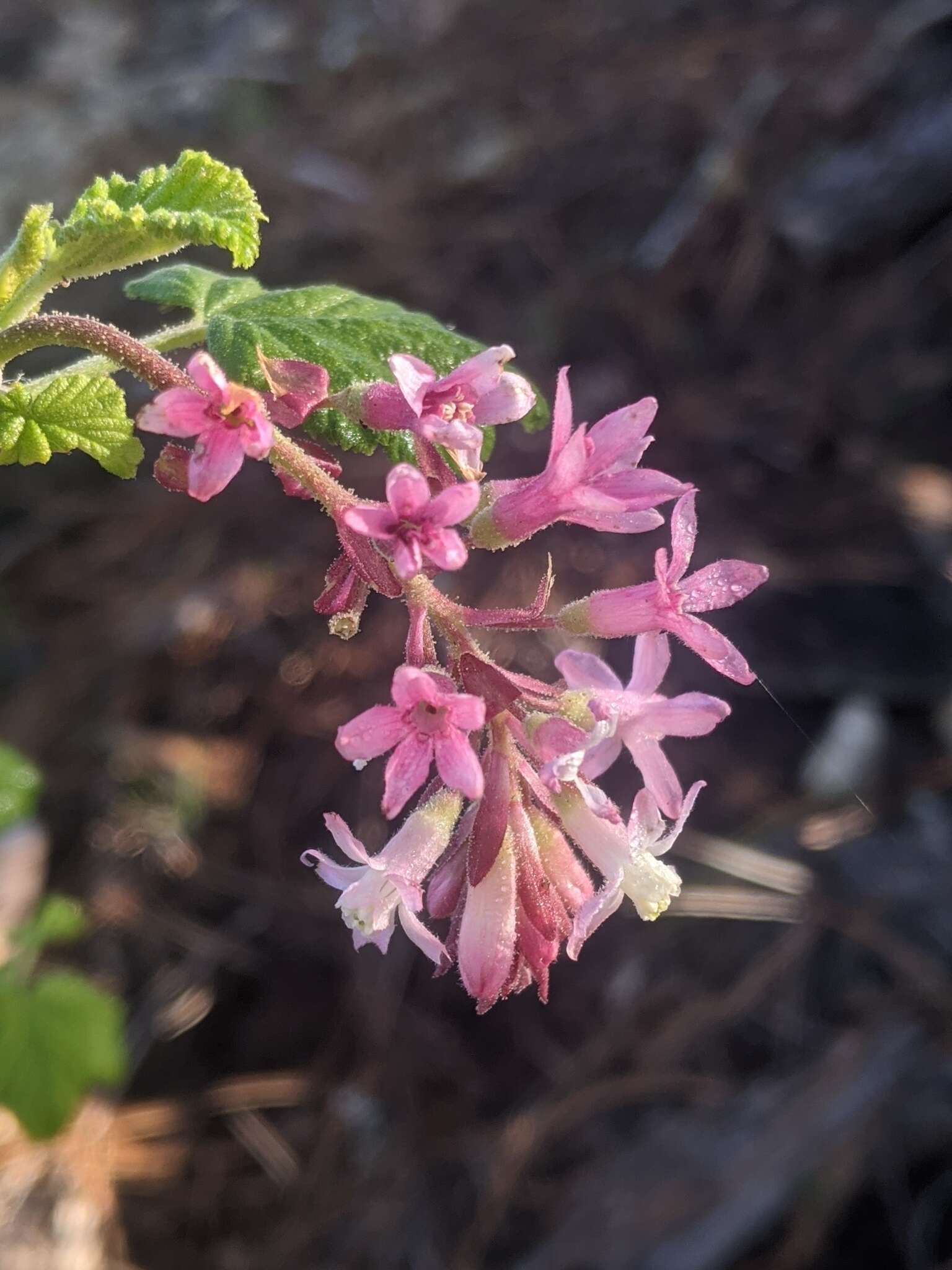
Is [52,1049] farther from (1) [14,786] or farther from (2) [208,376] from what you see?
(2) [208,376]

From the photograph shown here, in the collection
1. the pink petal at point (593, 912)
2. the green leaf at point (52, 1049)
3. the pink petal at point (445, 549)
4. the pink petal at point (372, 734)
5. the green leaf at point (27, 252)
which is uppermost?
the green leaf at point (27, 252)

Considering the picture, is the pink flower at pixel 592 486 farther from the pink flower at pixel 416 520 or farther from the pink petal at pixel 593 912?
the pink petal at pixel 593 912

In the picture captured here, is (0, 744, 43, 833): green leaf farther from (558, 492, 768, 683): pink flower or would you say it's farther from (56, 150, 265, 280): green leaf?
(558, 492, 768, 683): pink flower

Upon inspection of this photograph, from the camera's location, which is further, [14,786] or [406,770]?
[14,786]

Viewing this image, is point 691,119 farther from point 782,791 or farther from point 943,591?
point 782,791

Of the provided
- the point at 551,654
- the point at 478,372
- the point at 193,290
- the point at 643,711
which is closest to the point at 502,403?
the point at 478,372

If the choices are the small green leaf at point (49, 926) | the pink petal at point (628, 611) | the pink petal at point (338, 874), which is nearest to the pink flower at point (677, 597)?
the pink petal at point (628, 611)
